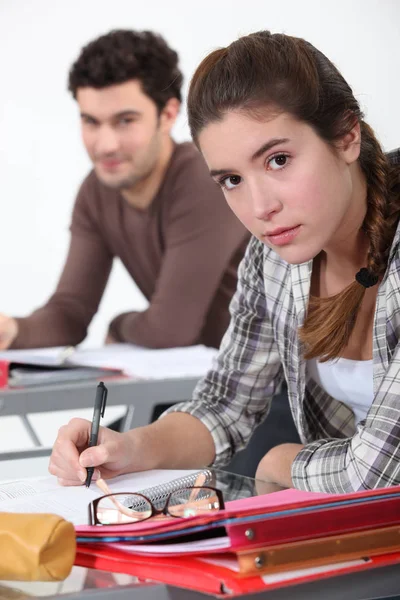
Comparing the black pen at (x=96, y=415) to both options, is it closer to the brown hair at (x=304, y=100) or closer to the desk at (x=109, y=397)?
the brown hair at (x=304, y=100)

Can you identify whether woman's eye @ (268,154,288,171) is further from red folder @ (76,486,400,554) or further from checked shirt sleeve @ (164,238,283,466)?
red folder @ (76,486,400,554)

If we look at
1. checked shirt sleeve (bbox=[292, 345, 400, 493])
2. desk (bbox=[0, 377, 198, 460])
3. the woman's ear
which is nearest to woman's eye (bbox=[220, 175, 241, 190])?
the woman's ear

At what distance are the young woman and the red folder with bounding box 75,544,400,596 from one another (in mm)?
291

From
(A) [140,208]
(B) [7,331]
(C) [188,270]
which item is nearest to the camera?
(B) [7,331]

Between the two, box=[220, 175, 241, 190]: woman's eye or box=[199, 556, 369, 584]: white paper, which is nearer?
box=[199, 556, 369, 584]: white paper

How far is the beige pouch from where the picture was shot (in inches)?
24.8

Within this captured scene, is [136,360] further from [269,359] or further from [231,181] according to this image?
[231,181]

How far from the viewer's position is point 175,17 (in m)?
3.39

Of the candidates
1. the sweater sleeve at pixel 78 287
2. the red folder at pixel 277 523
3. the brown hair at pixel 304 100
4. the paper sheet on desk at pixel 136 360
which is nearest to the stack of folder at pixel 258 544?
the red folder at pixel 277 523

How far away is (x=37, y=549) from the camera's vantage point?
63 centimetres

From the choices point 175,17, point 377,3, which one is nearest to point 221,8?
point 175,17

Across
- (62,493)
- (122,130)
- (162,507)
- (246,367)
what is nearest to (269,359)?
(246,367)

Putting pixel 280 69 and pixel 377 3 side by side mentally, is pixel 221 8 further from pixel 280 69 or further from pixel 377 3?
pixel 280 69

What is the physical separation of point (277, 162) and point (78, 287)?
1.74m
